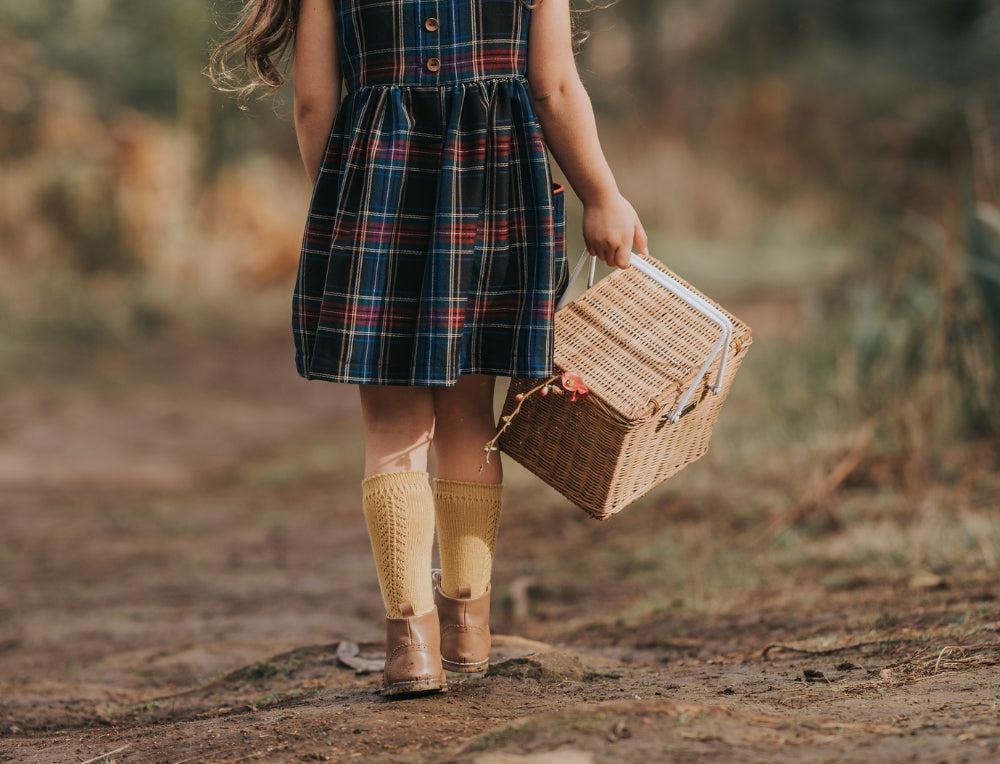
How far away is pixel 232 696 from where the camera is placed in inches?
94.5

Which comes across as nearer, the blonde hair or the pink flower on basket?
the pink flower on basket

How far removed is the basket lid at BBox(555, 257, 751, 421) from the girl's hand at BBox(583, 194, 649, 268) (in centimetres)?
8

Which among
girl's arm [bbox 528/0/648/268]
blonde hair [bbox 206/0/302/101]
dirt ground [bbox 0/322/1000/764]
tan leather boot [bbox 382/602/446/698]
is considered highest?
blonde hair [bbox 206/0/302/101]

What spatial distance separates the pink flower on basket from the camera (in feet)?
6.55

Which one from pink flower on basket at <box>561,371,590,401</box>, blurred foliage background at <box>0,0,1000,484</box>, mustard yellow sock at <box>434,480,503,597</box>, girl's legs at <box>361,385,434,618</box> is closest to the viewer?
pink flower on basket at <box>561,371,590,401</box>

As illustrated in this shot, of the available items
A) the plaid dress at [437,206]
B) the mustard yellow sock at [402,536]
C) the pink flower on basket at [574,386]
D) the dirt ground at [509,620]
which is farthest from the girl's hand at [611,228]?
the dirt ground at [509,620]

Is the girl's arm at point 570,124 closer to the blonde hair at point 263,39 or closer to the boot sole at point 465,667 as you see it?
the blonde hair at point 263,39

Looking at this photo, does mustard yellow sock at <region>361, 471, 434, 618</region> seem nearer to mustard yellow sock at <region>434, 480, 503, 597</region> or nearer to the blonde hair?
mustard yellow sock at <region>434, 480, 503, 597</region>

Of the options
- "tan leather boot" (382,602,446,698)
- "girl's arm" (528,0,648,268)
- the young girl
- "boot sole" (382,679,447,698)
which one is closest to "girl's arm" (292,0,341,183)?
the young girl

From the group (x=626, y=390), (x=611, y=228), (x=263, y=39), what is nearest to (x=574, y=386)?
(x=626, y=390)

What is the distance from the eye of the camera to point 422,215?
203 centimetres

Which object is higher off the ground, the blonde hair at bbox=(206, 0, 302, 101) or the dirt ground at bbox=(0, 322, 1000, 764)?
the blonde hair at bbox=(206, 0, 302, 101)

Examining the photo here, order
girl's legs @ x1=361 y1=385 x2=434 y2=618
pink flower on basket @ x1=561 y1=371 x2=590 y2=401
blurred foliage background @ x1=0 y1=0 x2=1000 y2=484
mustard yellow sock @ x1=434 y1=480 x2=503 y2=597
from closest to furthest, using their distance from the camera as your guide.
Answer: pink flower on basket @ x1=561 y1=371 x2=590 y2=401
girl's legs @ x1=361 y1=385 x2=434 y2=618
mustard yellow sock @ x1=434 y1=480 x2=503 y2=597
blurred foliage background @ x1=0 y1=0 x2=1000 y2=484

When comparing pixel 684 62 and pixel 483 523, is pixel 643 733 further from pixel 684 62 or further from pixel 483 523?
pixel 684 62
